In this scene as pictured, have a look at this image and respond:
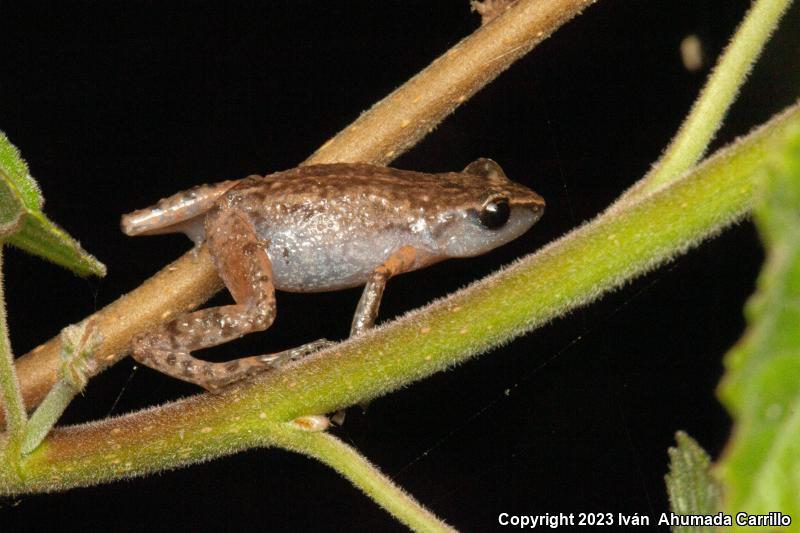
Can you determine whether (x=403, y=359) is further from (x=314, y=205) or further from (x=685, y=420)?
(x=685, y=420)

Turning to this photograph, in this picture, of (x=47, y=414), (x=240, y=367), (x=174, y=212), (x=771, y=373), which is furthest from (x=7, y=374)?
(x=771, y=373)

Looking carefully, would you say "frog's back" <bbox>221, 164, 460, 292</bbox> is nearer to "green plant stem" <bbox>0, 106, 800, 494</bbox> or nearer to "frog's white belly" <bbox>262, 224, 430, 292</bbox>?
"frog's white belly" <bbox>262, 224, 430, 292</bbox>

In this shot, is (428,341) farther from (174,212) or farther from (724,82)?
(174,212)

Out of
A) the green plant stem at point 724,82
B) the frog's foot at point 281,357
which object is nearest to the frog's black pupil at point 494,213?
the frog's foot at point 281,357

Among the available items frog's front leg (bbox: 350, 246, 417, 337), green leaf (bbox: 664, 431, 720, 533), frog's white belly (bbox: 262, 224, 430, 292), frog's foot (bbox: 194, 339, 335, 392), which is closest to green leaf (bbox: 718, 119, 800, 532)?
green leaf (bbox: 664, 431, 720, 533)

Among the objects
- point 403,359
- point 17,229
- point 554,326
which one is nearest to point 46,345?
point 17,229

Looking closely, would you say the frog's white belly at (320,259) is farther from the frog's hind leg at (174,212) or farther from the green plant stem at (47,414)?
the green plant stem at (47,414)
